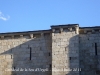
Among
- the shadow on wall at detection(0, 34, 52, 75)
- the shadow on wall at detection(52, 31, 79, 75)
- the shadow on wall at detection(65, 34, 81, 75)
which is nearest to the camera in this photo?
the shadow on wall at detection(65, 34, 81, 75)

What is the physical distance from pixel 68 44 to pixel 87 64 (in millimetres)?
2012

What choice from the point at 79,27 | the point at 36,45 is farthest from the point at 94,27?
the point at 36,45

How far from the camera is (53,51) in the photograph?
17.5 meters

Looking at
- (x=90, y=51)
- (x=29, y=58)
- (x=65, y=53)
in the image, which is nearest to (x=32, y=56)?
(x=29, y=58)

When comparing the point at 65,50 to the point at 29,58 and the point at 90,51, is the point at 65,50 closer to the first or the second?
the point at 90,51

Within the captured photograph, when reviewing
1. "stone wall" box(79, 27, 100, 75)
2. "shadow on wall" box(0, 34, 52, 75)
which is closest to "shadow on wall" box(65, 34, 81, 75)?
"stone wall" box(79, 27, 100, 75)

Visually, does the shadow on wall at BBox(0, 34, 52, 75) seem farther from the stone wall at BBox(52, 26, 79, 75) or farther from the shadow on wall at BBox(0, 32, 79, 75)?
the stone wall at BBox(52, 26, 79, 75)

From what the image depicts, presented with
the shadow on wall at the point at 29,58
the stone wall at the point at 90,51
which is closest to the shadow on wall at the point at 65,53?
the stone wall at the point at 90,51

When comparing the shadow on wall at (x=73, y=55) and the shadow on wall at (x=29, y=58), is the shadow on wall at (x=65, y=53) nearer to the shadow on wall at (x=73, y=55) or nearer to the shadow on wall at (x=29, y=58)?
the shadow on wall at (x=73, y=55)

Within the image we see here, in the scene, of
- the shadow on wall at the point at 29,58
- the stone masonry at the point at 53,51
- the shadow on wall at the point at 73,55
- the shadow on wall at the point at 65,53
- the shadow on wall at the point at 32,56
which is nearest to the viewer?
the shadow on wall at the point at 73,55

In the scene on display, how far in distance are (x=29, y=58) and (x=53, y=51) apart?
7.29 feet

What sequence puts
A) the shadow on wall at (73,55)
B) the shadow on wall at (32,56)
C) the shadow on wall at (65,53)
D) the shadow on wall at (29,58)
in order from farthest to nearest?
1. the shadow on wall at (29,58)
2. the shadow on wall at (32,56)
3. the shadow on wall at (65,53)
4. the shadow on wall at (73,55)

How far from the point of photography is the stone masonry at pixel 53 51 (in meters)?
17.0

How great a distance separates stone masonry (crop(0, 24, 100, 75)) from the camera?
1695 centimetres
